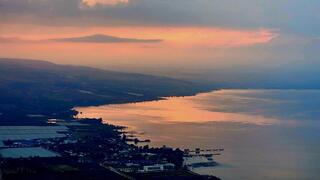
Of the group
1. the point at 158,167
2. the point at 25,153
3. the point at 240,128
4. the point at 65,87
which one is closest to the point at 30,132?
the point at 25,153

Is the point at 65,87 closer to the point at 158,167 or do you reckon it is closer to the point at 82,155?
the point at 82,155

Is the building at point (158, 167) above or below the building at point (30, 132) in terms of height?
below

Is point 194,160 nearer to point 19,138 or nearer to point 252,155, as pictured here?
point 252,155

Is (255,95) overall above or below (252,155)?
above

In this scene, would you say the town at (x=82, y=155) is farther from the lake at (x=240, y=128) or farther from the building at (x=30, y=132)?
the lake at (x=240, y=128)

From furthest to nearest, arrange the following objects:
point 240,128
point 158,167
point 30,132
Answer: point 240,128 < point 30,132 < point 158,167

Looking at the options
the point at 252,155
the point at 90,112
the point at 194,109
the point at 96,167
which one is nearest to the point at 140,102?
the point at 194,109

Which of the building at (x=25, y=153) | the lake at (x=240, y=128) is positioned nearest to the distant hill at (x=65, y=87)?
the lake at (x=240, y=128)
